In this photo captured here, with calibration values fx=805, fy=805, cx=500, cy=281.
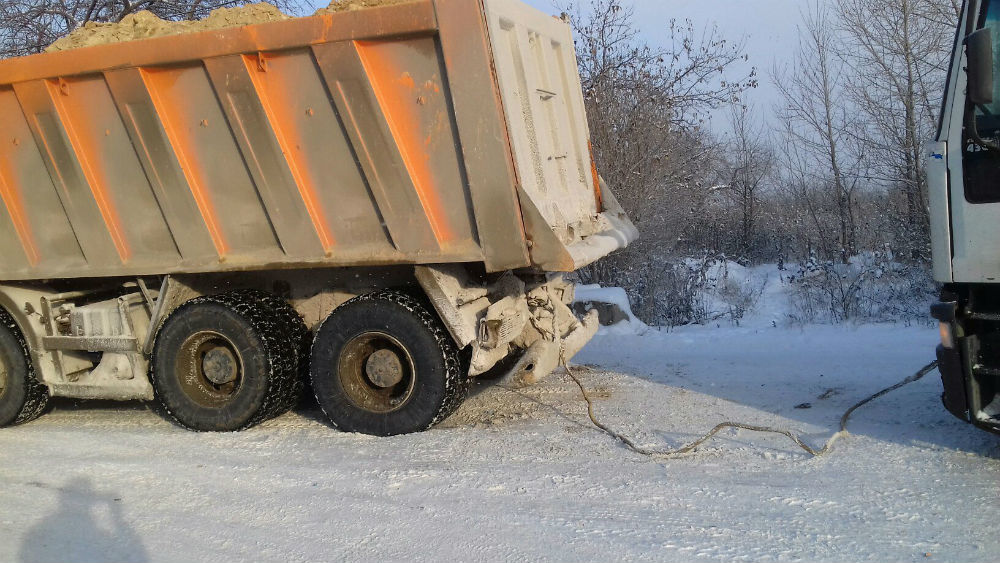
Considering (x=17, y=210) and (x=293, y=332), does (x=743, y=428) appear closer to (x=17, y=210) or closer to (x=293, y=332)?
(x=293, y=332)

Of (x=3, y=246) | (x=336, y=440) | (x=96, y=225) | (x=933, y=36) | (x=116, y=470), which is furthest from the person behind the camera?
(x=933, y=36)

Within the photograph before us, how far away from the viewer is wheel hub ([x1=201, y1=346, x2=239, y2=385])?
19.6 feet

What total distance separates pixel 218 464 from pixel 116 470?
63 centimetres

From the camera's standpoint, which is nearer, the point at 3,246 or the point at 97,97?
the point at 97,97

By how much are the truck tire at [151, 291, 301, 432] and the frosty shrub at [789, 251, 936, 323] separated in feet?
19.5

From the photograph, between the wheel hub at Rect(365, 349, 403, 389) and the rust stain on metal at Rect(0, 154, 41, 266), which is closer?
the wheel hub at Rect(365, 349, 403, 389)

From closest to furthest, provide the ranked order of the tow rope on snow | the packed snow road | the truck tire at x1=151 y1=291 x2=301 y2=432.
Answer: the packed snow road, the tow rope on snow, the truck tire at x1=151 y1=291 x2=301 y2=432

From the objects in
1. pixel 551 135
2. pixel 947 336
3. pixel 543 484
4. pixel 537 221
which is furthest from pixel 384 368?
pixel 947 336

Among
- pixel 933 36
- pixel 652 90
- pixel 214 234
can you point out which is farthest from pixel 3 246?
pixel 933 36

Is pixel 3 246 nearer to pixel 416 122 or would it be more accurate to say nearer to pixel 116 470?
pixel 116 470

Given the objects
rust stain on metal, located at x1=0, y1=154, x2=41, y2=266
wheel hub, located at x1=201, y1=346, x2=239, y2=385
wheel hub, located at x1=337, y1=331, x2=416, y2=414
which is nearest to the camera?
wheel hub, located at x1=337, y1=331, x2=416, y2=414

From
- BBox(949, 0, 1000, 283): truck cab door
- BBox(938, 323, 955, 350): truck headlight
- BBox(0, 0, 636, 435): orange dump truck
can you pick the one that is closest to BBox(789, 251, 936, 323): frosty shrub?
BBox(0, 0, 636, 435): orange dump truck

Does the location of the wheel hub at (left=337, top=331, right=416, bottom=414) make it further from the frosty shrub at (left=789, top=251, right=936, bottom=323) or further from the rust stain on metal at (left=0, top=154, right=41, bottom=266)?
the frosty shrub at (left=789, top=251, right=936, bottom=323)

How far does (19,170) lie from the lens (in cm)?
636
